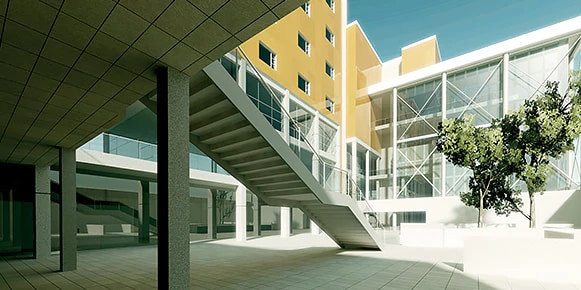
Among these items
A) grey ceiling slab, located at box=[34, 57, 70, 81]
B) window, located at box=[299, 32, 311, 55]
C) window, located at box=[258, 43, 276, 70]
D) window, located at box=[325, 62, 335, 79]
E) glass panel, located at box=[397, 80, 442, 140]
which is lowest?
grey ceiling slab, located at box=[34, 57, 70, 81]

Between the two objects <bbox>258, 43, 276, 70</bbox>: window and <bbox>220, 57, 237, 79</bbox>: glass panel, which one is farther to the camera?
<bbox>258, 43, 276, 70</bbox>: window

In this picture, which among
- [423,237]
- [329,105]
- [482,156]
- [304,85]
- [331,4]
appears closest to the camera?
[482,156]

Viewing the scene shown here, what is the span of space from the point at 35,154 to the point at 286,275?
9.17 m

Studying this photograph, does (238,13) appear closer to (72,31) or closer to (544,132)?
(72,31)

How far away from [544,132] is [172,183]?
13.2m

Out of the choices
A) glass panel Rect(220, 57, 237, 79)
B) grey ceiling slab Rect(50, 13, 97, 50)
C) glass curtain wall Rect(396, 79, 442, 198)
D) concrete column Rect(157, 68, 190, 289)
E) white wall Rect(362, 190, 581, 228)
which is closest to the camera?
grey ceiling slab Rect(50, 13, 97, 50)

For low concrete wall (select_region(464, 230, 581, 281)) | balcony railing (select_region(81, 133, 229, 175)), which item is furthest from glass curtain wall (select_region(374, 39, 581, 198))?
balcony railing (select_region(81, 133, 229, 175))

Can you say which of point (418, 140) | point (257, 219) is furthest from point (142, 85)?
point (418, 140)

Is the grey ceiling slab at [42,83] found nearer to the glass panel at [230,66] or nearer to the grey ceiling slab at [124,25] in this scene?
the grey ceiling slab at [124,25]

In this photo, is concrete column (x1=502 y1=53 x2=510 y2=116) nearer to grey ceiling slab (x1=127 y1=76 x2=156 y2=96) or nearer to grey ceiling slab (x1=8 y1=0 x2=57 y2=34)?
grey ceiling slab (x1=127 y1=76 x2=156 y2=96)

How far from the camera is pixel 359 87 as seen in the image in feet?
96.3

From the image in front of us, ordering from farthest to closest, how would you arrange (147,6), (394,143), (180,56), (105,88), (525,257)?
1. (394,143)
2. (525,257)
3. (105,88)
4. (180,56)
5. (147,6)

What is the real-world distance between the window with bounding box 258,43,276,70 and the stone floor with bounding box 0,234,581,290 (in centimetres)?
1136

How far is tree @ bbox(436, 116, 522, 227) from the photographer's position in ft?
41.6
